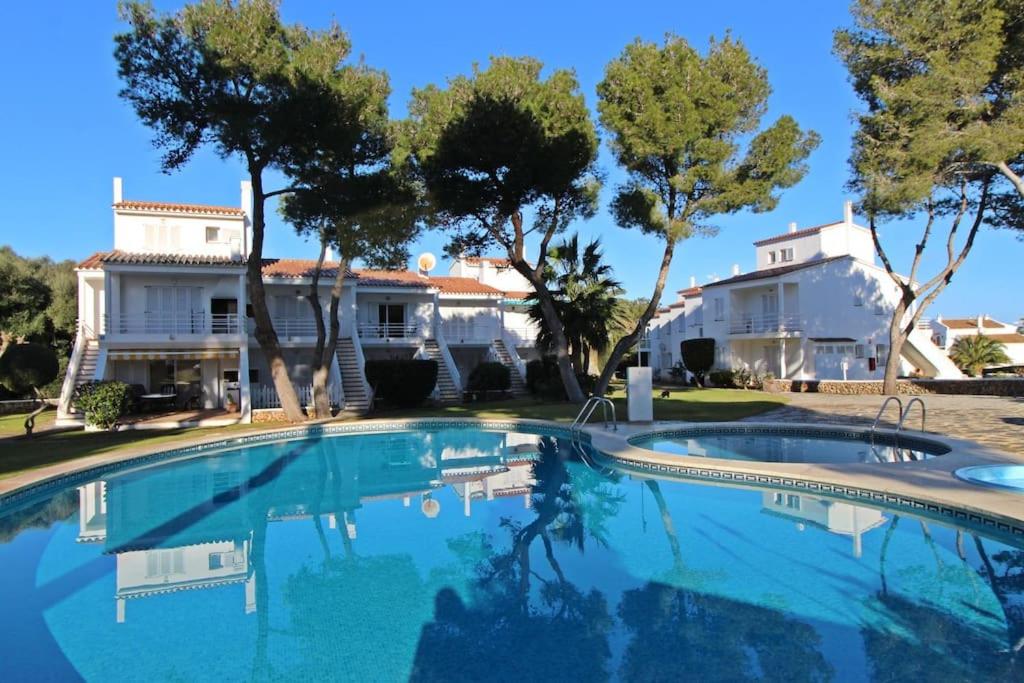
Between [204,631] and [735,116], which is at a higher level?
[735,116]

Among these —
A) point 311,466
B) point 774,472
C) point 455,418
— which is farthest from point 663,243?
point 311,466

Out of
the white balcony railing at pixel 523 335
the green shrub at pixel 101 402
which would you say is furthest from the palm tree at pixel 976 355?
the green shrub at pixel 101 402

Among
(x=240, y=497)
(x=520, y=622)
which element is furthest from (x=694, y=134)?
(x=520, y=622)

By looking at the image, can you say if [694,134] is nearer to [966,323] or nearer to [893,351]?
[893,351]

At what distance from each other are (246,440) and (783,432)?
54.3 ft

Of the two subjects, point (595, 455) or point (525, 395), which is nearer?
point (595, 455)

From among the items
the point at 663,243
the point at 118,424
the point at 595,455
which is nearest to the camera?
the point at 595,455

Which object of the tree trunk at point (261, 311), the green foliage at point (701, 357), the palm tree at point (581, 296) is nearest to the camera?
the tree trunk at point (261, 311)

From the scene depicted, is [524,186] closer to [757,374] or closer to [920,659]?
[920,659]

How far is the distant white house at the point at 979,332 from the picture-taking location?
209 feet

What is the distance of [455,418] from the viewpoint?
23094mm

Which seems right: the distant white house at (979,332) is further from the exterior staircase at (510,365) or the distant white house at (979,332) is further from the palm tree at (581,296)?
the exterior staircase at (510,365)

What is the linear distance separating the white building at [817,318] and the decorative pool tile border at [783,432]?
22.3 m

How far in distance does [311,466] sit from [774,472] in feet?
35.8
